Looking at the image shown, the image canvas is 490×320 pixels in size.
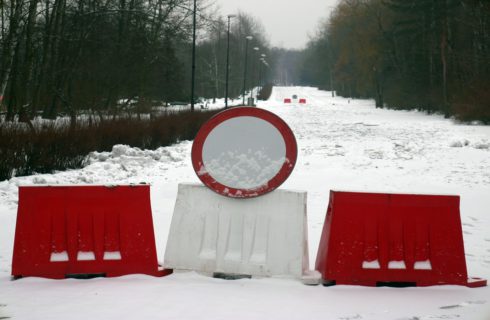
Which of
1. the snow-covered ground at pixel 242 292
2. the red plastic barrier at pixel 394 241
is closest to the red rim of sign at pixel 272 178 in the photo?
the red plastic barrier at pixel 394 241

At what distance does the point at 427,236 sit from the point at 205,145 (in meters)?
2.26

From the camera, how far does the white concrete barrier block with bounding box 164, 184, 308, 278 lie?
4852mm

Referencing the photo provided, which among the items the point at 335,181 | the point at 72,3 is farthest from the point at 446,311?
the point at 72,3

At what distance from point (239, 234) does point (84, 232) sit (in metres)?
1.46

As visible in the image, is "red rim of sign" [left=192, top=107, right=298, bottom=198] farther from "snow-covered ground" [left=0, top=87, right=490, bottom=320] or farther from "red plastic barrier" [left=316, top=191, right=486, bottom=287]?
"snow-covered ground" [left=0, top=87, right=490, bottom=320]

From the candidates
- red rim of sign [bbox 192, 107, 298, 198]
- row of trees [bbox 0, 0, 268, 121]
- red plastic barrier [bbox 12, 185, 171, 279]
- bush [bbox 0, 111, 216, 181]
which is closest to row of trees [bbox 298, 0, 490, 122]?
row of trees [bbox 0, 0, 268, 121]

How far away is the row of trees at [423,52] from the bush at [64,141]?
52.6ft

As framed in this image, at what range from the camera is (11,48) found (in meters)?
15.8

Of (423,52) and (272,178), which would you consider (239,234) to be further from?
(423,52)

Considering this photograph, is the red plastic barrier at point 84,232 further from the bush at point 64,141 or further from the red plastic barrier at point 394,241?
the bush at point 64,141

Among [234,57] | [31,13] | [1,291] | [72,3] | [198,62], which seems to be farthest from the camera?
[234,57]

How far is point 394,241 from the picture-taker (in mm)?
4801

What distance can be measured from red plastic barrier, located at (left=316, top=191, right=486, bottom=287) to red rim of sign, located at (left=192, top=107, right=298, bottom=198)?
542mm

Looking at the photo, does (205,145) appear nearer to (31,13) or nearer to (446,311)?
(446,311)
